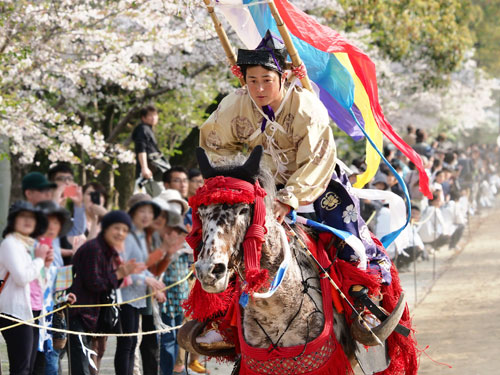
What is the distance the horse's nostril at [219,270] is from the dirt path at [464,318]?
514 cm

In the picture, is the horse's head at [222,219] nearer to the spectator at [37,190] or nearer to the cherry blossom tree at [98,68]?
the cherry blossom tree at [98,68]

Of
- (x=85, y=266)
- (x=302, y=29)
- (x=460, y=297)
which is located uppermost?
(x=302, y=29)

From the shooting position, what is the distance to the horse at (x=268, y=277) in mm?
4438

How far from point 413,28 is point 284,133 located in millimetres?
16087

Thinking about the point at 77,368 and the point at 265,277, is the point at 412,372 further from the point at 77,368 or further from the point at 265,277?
the point at 77,368

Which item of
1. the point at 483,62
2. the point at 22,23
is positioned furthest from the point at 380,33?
the point at 483,62

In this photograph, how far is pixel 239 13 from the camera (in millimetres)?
6660

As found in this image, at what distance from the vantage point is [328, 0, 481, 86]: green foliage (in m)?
A: 18.7

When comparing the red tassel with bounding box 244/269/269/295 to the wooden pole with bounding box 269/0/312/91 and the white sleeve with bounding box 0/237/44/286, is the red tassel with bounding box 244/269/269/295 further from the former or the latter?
the white sleeve with bounding box 0/237/44/286

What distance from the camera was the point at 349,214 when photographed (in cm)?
573

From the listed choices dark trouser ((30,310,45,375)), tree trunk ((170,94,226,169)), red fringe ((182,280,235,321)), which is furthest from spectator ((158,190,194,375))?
tree trunk ((170,94,226,169))

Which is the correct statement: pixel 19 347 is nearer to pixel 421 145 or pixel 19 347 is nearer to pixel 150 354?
pixel 150 354

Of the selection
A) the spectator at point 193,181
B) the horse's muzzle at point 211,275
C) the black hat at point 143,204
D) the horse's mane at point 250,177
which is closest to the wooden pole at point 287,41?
the horse's mane at point 250,177

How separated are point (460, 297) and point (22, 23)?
7481 millimetres
